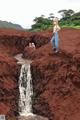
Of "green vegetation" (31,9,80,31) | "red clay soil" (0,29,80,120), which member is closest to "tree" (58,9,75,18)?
"green vegetation" (31,9,80,31)

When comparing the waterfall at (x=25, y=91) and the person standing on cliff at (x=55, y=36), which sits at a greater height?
the person standing on cliff at (x=55, y=36)

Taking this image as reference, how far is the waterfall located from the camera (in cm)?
2998

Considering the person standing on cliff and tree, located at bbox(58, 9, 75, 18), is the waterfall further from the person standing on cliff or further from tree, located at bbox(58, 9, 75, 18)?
tree, located at bbox(58, 9, 75, 18)

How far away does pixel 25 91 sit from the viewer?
1201 inches

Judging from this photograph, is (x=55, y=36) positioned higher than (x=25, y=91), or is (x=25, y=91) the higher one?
(x=55, y=36)

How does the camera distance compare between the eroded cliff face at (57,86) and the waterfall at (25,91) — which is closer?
the eroded cliff face at (57,86)

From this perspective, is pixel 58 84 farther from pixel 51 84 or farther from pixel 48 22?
pixel 48 22

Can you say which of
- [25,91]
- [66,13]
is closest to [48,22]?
[66,13]

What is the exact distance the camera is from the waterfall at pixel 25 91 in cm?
2998

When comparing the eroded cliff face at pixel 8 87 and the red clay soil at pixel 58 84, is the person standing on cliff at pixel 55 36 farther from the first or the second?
the eroded cliff face at pixel 8 87

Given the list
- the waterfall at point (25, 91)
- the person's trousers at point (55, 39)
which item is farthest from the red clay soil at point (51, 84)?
the person's trousers at point (55, 39)

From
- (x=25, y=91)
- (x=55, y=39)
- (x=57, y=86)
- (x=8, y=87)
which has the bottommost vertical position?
(x=25, y=91)

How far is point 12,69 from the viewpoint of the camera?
3111 centimetres

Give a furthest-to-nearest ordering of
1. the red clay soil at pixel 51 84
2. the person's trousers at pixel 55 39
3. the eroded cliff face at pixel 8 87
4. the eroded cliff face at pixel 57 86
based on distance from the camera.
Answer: the person's trousers at pixel 55 39 → the eroded cliff face at pixel 8 87 → the red clay soil at pixel 51 84 → the eroded cliff face at pixel 57 86
